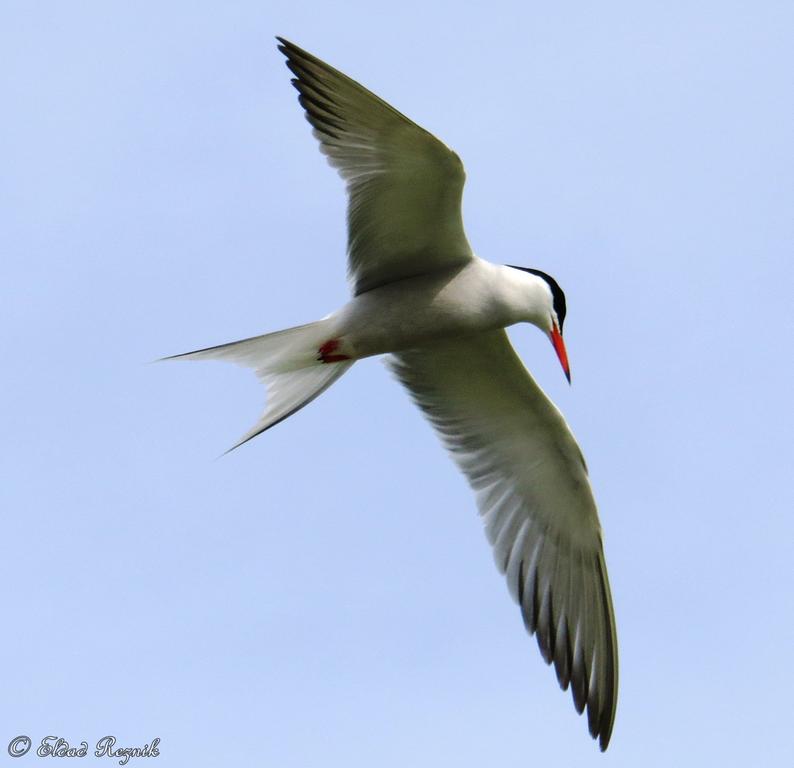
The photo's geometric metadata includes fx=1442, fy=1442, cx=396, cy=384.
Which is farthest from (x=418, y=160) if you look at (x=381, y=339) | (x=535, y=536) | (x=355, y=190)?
(x=535, y=536)

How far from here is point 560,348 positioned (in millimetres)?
7781

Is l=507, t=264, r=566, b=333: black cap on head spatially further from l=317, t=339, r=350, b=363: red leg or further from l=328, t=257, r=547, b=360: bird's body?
l=317, t=339, r=350, b=363: red leg

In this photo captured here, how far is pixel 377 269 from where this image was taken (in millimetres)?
7430

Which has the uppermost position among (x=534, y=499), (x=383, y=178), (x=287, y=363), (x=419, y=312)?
(x=383, y=178)

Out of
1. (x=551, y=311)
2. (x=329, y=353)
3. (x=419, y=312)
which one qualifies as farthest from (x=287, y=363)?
(x=551, y=311)

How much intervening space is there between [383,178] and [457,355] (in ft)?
4.48

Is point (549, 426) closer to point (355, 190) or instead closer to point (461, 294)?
point (461, 294)

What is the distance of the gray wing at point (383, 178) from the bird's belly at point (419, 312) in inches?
4.6

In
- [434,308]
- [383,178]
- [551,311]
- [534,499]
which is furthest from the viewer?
[534,499]

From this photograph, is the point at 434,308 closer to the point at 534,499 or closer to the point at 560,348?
the point at 560,348

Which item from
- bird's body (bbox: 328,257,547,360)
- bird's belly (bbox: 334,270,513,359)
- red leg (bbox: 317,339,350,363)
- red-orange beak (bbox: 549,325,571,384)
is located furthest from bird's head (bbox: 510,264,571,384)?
red leg (bbox: 317,339,350,363)

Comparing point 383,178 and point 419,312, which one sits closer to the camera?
point 383,178

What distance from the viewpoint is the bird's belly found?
729 centimetres

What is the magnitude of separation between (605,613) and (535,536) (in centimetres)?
58
